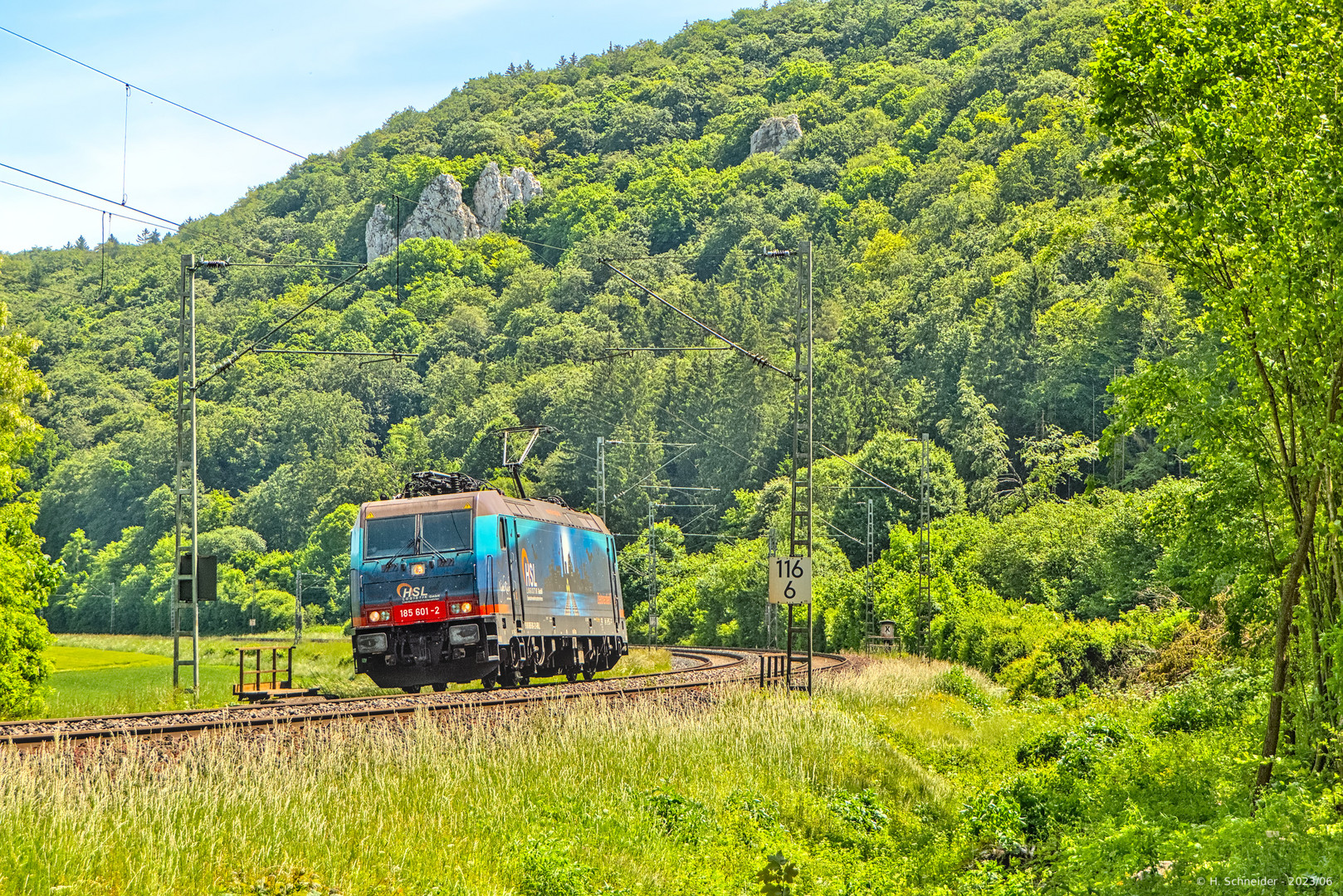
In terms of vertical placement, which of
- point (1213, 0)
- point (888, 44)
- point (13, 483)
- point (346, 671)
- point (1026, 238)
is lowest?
point (346, 671)

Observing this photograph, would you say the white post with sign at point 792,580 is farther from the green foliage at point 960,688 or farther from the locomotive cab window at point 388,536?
the green foliage at point 960,688

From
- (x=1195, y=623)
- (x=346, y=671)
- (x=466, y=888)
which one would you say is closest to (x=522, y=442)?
(x=346, y=671)

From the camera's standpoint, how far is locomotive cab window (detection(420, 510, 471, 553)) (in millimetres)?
23000

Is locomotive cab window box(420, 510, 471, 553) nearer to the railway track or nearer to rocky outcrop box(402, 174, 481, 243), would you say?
the railway track

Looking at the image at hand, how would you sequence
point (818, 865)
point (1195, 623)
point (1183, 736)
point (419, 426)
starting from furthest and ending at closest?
point (419, 426) < point (1195, 623) < point (1183, 736) < point (818, 865)

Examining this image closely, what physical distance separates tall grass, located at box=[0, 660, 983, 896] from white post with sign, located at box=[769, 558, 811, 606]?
123 inches

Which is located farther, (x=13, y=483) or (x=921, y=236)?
(x=921, y=236)

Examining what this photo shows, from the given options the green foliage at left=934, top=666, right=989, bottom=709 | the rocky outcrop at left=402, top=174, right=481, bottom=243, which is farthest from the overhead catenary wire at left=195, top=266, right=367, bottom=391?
the rocky outcrop at left=402, top=174, right=481, bottom=243

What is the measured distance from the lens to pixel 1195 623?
94.2 ft

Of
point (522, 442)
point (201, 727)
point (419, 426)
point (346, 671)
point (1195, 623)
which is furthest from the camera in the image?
point (419, 426)

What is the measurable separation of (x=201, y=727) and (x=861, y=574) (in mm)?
42861

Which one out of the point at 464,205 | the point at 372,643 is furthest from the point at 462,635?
the point at 464,205

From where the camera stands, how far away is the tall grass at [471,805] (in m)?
9.61

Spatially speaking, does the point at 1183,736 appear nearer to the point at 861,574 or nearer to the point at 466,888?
the point at 466,888
